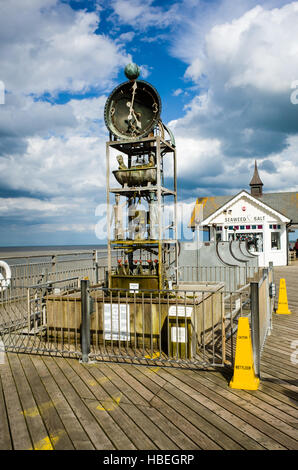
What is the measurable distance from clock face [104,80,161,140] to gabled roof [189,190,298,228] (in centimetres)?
2383

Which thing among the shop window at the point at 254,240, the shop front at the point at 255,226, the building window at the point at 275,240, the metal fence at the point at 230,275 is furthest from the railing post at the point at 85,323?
the building window at the point at 275,240

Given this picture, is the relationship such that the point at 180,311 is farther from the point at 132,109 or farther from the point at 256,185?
the point at 256,185

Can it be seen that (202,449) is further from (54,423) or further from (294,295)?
(294,295)

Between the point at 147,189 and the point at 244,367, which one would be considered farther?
the point at 147,189

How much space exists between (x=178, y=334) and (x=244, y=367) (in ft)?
4.57

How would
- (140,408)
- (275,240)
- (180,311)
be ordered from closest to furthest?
(140,408) → (180,311) → (275,240)

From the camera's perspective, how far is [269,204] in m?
33.2

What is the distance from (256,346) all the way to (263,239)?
2473 centimetres

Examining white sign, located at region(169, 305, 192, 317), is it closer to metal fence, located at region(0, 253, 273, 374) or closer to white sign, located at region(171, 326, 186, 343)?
metal fence, located at region(0, 253, 273, 374)

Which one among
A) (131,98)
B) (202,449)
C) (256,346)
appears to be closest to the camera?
(202,449)

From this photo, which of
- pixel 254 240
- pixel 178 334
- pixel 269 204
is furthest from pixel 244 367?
pixel 269 204

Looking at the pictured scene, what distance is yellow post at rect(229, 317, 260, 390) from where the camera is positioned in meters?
4.85

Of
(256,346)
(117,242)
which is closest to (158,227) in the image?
(117,242)

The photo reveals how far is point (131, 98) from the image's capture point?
26.9 feet
